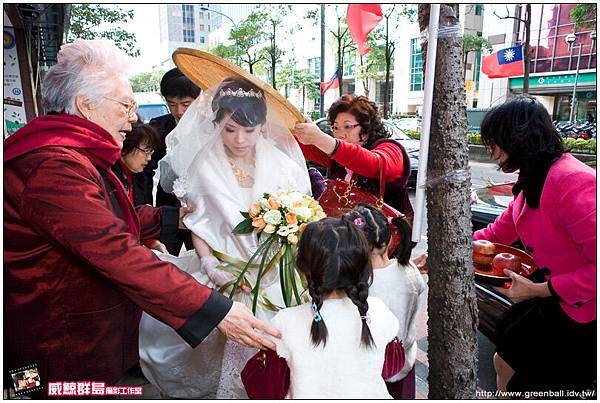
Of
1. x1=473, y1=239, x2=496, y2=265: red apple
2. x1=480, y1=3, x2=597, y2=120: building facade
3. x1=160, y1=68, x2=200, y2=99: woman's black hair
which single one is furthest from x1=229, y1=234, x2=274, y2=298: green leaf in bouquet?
x1=480, y1=3, x2=597, y2=120: building facade

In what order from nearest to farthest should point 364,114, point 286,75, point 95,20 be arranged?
point 364,114, point 95,20, point 286,75

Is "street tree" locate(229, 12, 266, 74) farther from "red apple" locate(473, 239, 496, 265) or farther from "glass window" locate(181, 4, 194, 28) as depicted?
"red apple" locate(473, 239, 496, 265)

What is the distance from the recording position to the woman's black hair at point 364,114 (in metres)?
2.38

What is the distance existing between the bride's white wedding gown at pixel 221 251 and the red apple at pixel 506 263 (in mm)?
976

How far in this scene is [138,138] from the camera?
94.6 inches

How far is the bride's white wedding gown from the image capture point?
1.90 meters

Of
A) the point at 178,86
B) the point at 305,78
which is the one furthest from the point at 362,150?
the point at 305,78

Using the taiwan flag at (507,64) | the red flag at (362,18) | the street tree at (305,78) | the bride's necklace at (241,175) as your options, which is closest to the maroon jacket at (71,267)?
Answer: the bride's necklace at (241,175)

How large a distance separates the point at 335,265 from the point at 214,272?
78cm

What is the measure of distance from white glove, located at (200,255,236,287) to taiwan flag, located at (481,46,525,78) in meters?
7.64

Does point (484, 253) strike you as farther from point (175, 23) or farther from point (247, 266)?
point (175, 23)

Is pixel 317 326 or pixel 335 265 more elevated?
pixel 335 265

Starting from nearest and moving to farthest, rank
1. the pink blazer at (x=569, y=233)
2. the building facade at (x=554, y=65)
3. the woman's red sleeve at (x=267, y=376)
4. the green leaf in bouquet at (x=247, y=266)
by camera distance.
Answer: the woman's red sleeve at (x=267, y=376)
the pink blazer at (x=569, y=233)
the green leaf in bouquet at (x=247, y=266)
the building facade at (x=554, y=65)

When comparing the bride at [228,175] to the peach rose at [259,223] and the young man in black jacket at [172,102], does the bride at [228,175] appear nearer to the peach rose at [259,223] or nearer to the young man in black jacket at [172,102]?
the peach rose at [259,223]
